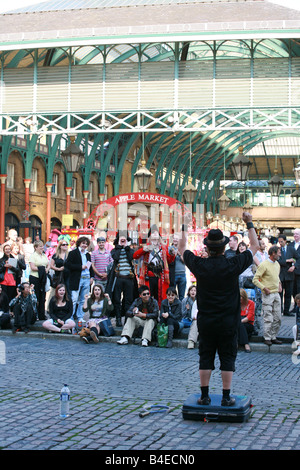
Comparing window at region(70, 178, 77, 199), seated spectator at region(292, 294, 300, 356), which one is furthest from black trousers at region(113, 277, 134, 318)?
window at region(70, 178, 77, 199)

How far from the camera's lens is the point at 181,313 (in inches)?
493

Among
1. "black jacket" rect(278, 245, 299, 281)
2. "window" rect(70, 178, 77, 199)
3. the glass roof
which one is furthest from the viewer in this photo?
"window" rect(70, 178, 77, 199)

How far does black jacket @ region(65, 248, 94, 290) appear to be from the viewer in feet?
45.5

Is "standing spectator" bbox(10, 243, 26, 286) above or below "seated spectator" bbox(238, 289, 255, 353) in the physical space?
above

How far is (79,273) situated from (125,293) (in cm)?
111

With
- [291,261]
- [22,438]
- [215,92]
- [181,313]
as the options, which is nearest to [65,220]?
[215,92]

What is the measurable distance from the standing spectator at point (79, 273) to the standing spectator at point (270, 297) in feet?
12.8

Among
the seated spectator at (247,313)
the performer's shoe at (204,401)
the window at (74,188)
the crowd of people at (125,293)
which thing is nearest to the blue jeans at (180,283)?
the crowd of people at (125,293)

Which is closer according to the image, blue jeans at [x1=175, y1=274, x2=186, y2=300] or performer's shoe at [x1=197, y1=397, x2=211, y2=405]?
performer's shoe at [x1=197, y1=397, x2=211, y2=405]

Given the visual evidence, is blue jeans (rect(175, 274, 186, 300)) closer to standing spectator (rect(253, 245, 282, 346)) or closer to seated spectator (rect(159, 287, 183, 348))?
seated spectator (rect(159, 287, 183, 348))

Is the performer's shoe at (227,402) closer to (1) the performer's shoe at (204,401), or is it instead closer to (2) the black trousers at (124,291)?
(1) the performer's shoe at (204,401)

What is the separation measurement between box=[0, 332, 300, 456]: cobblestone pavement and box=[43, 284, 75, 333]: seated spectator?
53.8 inches
